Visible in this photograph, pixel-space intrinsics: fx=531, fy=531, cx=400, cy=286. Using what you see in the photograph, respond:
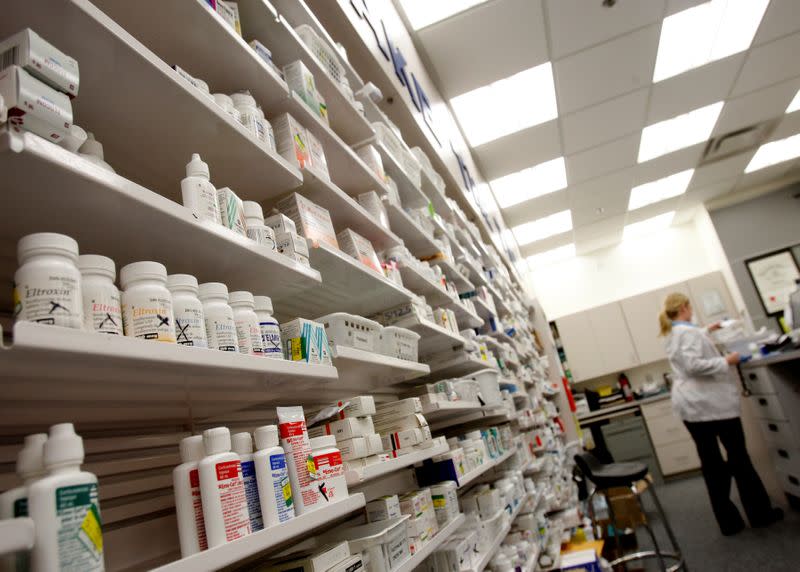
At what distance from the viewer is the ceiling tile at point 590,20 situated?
3.84 meters

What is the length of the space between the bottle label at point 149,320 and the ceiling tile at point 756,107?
6.46 meters

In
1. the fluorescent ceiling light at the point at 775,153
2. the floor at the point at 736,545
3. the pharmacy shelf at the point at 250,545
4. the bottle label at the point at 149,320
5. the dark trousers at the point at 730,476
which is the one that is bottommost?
the floor at the point at 736,545

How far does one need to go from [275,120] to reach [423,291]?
1223mm

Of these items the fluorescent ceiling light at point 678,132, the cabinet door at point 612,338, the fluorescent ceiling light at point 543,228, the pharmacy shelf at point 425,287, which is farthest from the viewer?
the cabinet door at point 612,338

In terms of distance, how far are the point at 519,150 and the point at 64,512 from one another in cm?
560

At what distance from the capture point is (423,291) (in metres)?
Result: 2.52

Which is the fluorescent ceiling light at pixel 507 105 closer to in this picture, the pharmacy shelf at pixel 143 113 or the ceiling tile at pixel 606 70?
the ceiling tile at pixel 606 70

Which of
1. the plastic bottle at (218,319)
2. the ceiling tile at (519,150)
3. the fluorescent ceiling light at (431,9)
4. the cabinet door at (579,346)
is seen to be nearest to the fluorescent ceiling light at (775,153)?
the cabinet door at (579,346)

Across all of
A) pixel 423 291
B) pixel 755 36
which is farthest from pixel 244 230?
pixel 755 36

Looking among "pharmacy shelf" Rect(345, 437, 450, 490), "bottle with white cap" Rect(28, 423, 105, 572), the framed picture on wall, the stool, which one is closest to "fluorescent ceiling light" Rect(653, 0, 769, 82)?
the stool

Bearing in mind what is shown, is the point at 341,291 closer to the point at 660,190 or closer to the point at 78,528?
the point at 78,528

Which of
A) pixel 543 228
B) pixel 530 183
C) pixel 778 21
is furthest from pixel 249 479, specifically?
pixel 543 228

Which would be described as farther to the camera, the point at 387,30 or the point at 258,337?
the point at 387,30

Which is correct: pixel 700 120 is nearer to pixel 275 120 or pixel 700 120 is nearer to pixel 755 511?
pixel 755 511
